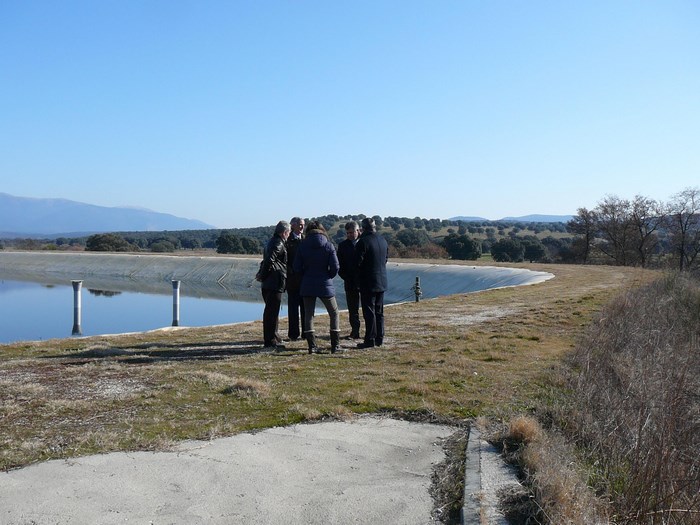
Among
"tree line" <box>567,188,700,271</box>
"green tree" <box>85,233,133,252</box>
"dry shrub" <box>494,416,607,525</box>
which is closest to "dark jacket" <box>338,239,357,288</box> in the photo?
"dry shrub" <box>494,416,607,525</box>

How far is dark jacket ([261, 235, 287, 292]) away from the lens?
9.16 metres

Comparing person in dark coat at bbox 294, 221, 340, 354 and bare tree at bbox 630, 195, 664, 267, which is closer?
person in dark coat at bbox 294, 221, 340, 354

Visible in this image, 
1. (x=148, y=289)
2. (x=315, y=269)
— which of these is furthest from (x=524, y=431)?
(x=148, y=289)

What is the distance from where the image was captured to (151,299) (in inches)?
1137

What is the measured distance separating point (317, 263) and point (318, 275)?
6.8 inches

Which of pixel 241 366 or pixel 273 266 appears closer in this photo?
pixel 241 366

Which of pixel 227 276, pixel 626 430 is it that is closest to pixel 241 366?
pixel 626 430

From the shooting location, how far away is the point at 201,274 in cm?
4288

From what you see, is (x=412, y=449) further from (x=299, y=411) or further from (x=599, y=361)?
(x=599, y=361)

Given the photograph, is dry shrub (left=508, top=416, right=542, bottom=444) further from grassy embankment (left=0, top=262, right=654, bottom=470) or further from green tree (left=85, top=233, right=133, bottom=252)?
green tree (left=85, top=233, right=133, bottom=252)

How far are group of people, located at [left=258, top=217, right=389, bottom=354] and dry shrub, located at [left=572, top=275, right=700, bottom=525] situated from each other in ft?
9.96

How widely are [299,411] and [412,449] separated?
126 cm

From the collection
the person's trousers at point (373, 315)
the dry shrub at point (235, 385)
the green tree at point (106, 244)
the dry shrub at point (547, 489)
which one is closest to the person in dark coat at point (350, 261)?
the person's trousers at point (373, 315)

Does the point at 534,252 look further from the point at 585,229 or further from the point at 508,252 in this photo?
the point at 585,229
